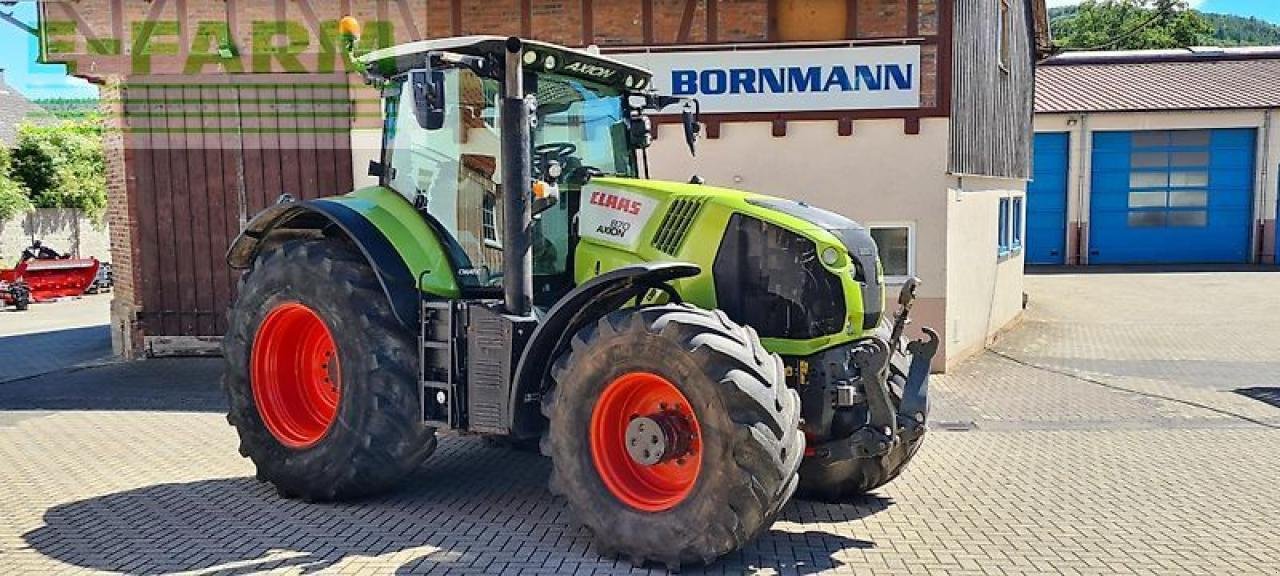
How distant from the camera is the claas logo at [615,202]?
5.70 metres

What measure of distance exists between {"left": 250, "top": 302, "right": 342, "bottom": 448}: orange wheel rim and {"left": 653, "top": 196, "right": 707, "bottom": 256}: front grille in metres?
2.23

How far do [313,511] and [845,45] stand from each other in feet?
23.8

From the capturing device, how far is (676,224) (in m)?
5.59

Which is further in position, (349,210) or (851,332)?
(349,210)

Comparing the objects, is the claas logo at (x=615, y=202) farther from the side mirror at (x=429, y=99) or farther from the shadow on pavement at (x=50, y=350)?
the shadow on pavement at (x=50, y=350)

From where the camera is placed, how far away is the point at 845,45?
422 inches

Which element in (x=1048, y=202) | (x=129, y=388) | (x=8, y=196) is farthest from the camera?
(x=1048, y=202)

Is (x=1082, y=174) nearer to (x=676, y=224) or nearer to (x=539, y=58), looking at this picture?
(x=676, y=224)

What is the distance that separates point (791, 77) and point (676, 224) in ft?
19.0

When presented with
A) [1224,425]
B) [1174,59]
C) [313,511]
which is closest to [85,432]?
[313,511]

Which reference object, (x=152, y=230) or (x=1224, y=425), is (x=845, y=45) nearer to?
(x=1224, y=425)

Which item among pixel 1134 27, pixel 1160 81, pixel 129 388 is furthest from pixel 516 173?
pixel 1134 27

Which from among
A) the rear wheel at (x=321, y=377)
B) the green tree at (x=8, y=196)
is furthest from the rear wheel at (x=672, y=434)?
the green tree at (x=8, y=196)

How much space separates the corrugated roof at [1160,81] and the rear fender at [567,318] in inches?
909
